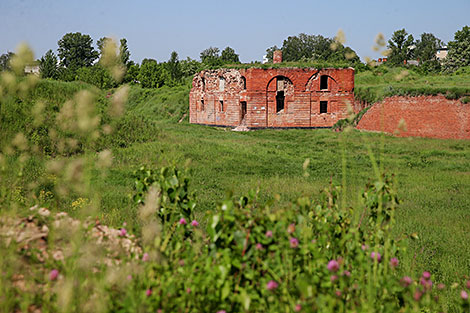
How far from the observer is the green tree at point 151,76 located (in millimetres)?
51562

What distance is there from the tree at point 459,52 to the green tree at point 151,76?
32.6 m

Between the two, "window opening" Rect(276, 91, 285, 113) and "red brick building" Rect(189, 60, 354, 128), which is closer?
"red brick building" Rect(189, 60, 354, 128)

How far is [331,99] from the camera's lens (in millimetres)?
31000

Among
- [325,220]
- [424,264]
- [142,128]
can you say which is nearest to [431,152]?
[142,128]

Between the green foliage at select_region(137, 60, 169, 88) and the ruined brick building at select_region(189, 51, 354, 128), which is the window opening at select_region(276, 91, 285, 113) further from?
the green foliage at select_region(137, 60, 169, 88)

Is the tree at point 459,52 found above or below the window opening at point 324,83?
above

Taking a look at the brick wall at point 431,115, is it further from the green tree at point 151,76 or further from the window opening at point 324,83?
the green tree at point 151,76

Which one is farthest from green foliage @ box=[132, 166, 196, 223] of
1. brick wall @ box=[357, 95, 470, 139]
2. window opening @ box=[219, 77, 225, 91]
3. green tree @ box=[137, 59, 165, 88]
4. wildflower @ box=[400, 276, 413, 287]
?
green tree @ box=[137, 59, 165, 88]

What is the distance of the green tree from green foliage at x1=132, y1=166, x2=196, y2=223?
160 ft

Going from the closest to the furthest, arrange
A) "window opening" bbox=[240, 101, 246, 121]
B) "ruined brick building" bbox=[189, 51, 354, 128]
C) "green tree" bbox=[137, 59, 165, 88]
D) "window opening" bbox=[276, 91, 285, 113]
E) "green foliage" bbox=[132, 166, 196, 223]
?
"green foliage" bbox=[132, 166, 196, 223], "ruined brick building" bbox=[189, 51, 354, 128], "window opening" bbox=[276, 91, 285, 113], "window opening" bbox=[240, 101, 246, 121], "green tree" bbox=[137, 59, 165, 88]

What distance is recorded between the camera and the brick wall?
67.6 ft

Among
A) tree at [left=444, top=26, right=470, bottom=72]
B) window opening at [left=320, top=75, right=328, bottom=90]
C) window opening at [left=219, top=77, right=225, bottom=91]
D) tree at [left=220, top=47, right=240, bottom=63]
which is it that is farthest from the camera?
tree at [left=220, top=47, right=240, bottom=63]

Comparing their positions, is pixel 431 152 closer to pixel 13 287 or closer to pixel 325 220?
pixel 325 220

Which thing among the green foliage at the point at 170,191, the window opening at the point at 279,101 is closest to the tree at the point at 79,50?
the window opening at the point at 279,101
